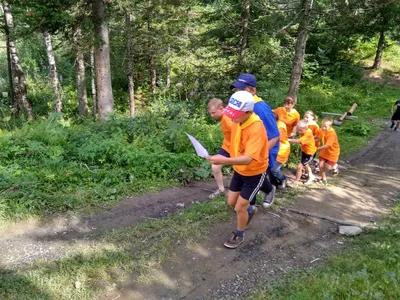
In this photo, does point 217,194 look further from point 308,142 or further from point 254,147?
point 254,147

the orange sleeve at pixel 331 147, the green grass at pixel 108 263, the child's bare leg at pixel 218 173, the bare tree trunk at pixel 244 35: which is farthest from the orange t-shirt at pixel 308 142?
the bare tree trunk at pixel 244 35

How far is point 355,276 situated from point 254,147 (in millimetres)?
1784

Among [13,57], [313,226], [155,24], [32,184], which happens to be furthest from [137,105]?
[313,226]

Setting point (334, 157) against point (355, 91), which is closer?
point (334, 157)

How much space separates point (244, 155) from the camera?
396cm

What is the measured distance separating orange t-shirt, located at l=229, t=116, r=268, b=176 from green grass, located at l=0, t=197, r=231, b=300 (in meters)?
1.37

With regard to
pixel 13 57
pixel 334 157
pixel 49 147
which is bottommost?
pixel 334 157

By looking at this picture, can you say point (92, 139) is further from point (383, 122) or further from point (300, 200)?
point (383, 122)

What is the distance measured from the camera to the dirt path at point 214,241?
13.3 feet

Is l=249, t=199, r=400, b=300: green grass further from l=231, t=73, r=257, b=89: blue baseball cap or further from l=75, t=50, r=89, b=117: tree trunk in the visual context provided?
l=75, t=50, r=89, b=117: tree trunk

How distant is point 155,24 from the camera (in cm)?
1717

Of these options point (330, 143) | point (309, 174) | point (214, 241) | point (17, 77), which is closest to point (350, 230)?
point (214, 241)

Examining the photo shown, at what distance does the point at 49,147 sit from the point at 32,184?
1.39m

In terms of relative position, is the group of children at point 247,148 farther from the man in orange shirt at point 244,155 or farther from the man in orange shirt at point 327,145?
the man in orange shirt at point 327,145
